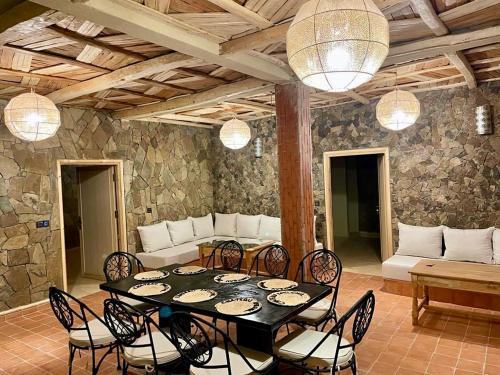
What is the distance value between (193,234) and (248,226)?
3.39ft

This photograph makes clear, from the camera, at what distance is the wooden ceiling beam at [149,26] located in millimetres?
2062

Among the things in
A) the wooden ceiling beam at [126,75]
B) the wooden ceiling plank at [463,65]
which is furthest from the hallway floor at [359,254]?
the wooden ceiling beam at [126,75]

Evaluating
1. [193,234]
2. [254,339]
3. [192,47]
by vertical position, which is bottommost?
[254,339]

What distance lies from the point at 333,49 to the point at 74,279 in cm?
603

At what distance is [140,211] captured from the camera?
628cm

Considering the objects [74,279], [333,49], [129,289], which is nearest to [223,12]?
[333,49]

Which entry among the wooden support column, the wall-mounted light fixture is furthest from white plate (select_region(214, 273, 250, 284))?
the wall-mounted light fixture

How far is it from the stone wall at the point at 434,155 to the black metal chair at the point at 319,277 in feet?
7.63

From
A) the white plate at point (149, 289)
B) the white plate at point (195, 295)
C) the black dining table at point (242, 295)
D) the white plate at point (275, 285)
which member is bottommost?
the black dining table at point (242, 295)

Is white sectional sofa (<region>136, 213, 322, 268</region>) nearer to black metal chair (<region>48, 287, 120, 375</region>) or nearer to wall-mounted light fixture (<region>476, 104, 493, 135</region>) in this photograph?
black metal chair (<region>48, 287, 120, 375</region>)

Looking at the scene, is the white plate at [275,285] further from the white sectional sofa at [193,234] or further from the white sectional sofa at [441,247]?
the white sectional sofa at [193,234]

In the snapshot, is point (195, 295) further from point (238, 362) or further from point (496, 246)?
point (496, 246)

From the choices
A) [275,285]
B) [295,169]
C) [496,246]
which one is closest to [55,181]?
[295,169]

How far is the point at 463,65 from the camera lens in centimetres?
381
